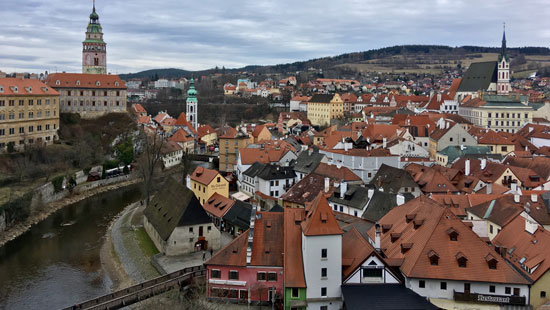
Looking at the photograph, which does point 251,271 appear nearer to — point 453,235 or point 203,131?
point 453,235

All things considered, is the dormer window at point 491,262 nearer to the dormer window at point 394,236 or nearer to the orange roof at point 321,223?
the dormer window at point 394,236

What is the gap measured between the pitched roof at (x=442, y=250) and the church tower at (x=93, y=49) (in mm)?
78160

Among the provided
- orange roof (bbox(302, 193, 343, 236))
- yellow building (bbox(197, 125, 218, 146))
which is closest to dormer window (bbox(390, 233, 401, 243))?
orange roof (bbox(302, 193, 343, 236))

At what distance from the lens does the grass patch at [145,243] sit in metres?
31.4

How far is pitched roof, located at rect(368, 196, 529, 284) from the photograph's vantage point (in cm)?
1991

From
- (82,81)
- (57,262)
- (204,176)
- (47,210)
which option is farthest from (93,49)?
(57,262)

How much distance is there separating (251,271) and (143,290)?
5142mm

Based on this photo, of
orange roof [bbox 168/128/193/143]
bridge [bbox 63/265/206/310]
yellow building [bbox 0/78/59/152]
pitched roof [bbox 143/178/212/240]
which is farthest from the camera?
orange roof [bbox 168/128/193/143]

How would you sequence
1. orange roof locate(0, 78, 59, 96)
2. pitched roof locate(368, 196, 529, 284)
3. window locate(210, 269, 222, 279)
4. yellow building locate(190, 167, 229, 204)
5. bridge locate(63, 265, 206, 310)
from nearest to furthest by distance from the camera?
pitched roof locate(368, 196, 529, 284) < bridge locate(63, 265, 206, 310) < window locate(210, 269, 222, 279) < yellow building locate(190, 167, 229, 204) < orange roof locate(0, 78, 59, 96)

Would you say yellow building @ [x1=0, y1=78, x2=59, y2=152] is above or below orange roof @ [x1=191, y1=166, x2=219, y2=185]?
above

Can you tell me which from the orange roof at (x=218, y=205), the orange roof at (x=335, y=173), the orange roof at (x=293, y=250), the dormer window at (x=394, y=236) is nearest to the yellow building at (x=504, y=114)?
the orange roof at (x=335, y=173)

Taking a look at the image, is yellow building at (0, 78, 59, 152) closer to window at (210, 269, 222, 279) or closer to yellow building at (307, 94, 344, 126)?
window at (210, 269, 222, 279)

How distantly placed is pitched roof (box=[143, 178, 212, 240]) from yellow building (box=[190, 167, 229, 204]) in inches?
142

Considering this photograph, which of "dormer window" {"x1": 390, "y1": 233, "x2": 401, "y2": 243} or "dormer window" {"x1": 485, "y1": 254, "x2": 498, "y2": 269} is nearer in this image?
"dormer window" {"x1": 485, "y1": 254, "x2": 498, "y2": 269}
